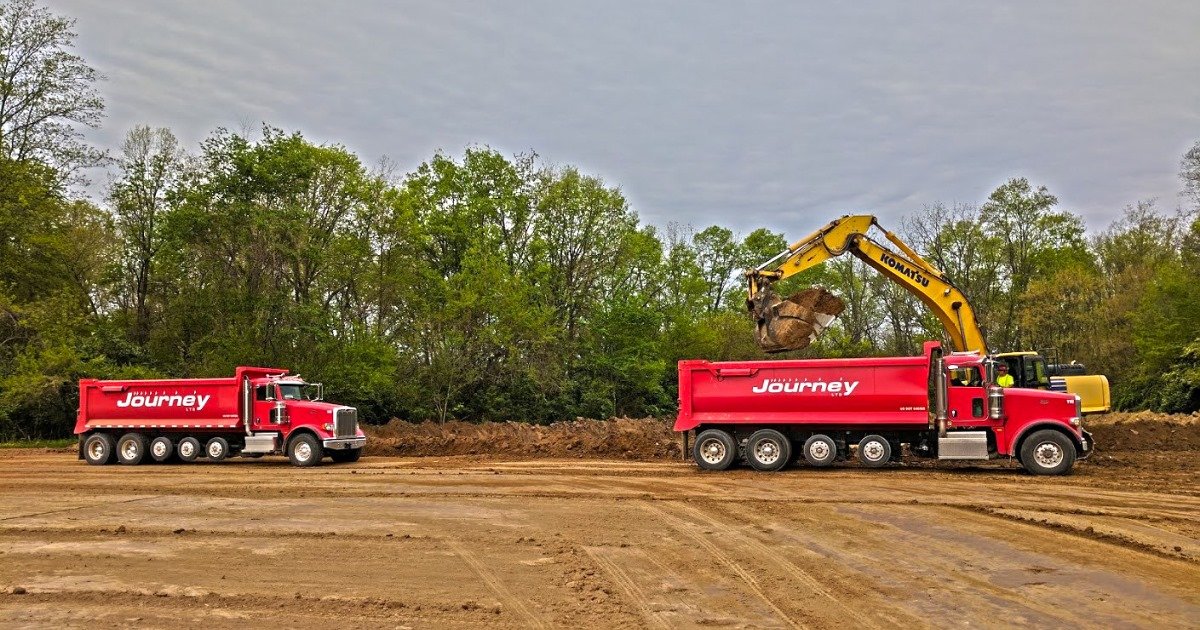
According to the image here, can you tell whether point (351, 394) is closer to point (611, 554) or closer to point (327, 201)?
point (327, 201)

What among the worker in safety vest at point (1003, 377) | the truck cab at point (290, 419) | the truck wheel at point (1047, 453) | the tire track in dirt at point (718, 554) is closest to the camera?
the tire track in dirt at point (718, 554)

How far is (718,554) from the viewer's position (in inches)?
368

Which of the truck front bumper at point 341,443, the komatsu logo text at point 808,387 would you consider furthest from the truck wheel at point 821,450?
the truck front bumper at point 341,443

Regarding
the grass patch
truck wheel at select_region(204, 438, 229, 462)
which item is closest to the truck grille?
truck wheel at select_region(204, 438, 229, 462)

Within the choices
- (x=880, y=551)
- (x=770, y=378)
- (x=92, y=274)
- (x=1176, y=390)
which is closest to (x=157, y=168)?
(x=92, y=274)

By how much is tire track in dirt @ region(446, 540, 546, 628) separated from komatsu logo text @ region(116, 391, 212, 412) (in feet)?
51.4

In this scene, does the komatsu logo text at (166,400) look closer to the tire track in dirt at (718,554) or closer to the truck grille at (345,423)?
the truck grille at (345,423)

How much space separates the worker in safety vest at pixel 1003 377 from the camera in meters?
17.4

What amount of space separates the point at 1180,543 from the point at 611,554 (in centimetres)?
681

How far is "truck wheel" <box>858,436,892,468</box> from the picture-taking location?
17.6 metres

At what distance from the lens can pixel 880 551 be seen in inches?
371

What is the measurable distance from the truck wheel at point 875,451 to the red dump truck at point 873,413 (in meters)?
0.02

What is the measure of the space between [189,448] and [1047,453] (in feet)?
70.6

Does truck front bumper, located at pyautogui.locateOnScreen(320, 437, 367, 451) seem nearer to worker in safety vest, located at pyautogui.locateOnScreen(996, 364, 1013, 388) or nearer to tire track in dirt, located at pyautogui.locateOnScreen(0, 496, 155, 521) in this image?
tire track in dirt, located at pyautogui.locateOnScreen(0, 496, 155, 521)
